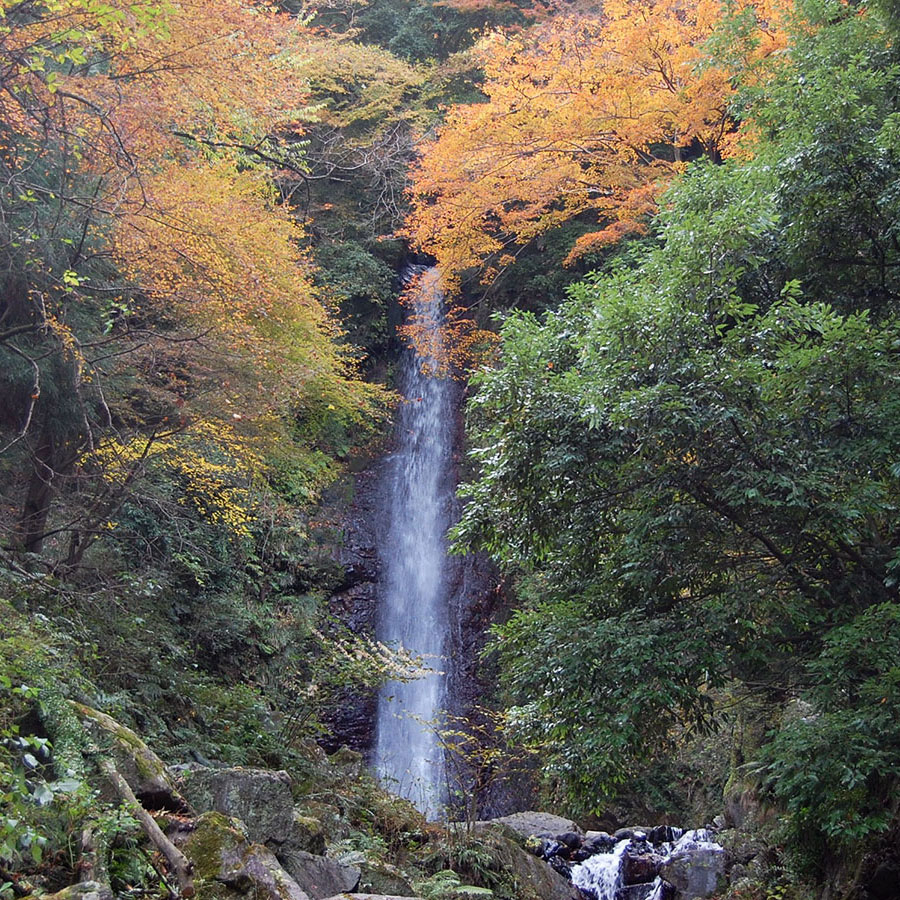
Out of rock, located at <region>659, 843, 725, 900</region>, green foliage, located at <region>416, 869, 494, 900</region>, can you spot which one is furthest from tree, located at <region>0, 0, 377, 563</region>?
rock, located at <region>659, 843, 725, 900</region>

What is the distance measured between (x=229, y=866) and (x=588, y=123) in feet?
39.1

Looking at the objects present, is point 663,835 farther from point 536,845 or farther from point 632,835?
point 536,845

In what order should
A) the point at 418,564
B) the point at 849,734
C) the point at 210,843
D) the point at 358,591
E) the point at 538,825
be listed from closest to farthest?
the point at 210,843, the point at 849,734, the point at 538,825, the point at 358,591, the point at 418,564

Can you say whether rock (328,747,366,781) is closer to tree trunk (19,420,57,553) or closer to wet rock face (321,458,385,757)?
wet rock face (321,458,385,757)

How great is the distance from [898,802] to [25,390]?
30.8 feet

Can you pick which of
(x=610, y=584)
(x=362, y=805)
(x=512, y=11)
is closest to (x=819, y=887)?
(x=610, y=584)

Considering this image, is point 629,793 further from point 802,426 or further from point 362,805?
point 802,426

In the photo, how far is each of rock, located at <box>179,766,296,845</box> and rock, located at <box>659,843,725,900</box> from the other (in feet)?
18.7

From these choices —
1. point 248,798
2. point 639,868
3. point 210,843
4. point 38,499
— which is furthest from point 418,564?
point 210,843

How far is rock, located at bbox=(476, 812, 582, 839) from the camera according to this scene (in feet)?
36.0

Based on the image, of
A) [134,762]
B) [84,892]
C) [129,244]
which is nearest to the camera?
[84,892]

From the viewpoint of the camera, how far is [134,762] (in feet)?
16.9

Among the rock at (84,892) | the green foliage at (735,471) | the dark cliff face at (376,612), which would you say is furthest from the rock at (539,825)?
the rock at (84,892)

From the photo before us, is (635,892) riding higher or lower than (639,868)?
lower
